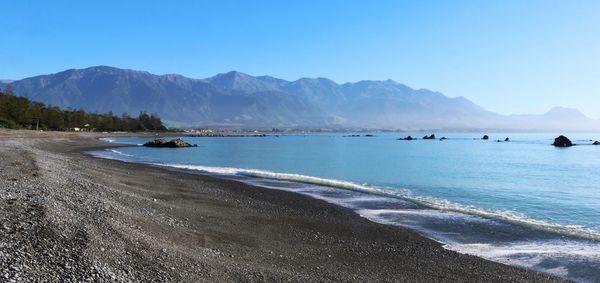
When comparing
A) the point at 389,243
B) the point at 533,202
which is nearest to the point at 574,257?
the point at 389,243

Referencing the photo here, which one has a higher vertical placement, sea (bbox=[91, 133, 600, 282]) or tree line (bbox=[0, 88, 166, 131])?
tree line (bbox=[0, 88, 166, 131])

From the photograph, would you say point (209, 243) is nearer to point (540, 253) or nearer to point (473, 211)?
point (540, 253)

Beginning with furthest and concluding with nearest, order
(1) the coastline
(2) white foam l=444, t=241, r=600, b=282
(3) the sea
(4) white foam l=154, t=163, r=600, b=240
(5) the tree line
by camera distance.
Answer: (5) the tree line, (4) white foam l=154, t=163, r=600, b=240, (3) the sea, (2) white foam l=444, t=241, r=600, b=282, (1) the coastline

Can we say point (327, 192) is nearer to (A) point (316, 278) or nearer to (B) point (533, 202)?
(B) point (533, 202)

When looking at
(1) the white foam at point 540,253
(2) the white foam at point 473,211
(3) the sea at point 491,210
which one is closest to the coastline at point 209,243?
(1) the white foam at point 540,253

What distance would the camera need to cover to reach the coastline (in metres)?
10.3

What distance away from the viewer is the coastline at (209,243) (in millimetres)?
10328

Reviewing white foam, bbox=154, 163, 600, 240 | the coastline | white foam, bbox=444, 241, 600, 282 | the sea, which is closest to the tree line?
the sea

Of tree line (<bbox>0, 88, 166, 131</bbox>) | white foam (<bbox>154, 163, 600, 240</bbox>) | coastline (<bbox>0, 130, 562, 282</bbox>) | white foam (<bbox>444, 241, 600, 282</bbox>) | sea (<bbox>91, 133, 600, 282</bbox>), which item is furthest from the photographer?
tree line (<bbox>0, 88, 166, 131</bbox>)

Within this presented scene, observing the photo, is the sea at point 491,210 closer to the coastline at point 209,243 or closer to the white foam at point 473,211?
the white foam at point 473,211

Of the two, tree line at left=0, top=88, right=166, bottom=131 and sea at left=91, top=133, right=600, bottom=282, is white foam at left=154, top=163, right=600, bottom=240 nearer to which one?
sea at left=91, top=133, right=600, bottom=282

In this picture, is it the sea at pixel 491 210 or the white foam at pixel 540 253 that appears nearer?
the white foam at pixel 540 253

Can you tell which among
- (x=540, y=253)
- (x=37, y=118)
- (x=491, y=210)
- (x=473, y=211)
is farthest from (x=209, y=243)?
(x=37, y=118)

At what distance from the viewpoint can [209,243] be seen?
14023 mm
